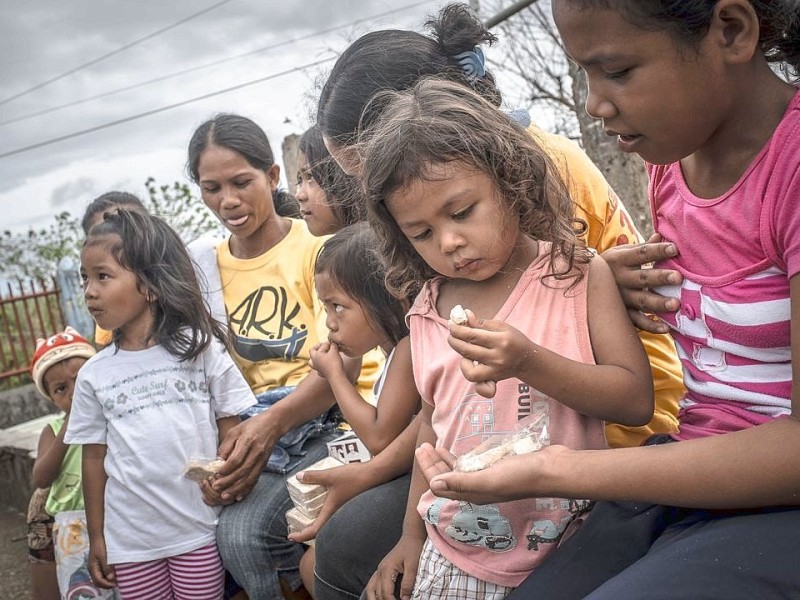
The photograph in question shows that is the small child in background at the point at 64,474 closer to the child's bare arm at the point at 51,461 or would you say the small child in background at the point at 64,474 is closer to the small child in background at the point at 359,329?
the child's bare arm at the point at 51,461

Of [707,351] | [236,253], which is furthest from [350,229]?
[707,351]

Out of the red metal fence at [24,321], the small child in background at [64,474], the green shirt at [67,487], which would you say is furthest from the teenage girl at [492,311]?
the red metal fence at [24,321]

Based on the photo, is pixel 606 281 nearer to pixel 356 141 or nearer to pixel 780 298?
pixel 780 298

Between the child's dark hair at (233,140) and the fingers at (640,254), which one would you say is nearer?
the fingers at (640,254)

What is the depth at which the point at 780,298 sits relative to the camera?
1.44 meters

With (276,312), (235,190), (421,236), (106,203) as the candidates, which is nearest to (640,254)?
(421,236)

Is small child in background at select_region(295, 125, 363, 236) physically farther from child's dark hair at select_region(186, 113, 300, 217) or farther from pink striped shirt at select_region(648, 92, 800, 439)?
pink striped shirt at select_region(648, 92, 800, 439)

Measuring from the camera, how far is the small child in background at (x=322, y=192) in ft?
9.42

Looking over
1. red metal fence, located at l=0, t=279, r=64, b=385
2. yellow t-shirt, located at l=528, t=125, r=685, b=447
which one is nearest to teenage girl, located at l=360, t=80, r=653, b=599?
yellow t-shirt, located at l=528, t=125, r=685, b=447

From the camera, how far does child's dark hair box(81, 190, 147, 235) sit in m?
4.17

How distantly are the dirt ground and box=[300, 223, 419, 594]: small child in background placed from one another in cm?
284

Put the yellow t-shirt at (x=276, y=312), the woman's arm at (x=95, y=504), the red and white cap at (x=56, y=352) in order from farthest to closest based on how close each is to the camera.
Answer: the red and white cap at (x=56, y=352) → the yellow t-shirt at (x=276, y=312) → the woman's arm at (x=95, y=504)

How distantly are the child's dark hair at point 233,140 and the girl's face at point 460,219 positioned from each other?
180 cm

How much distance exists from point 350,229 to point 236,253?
3.32 ft
